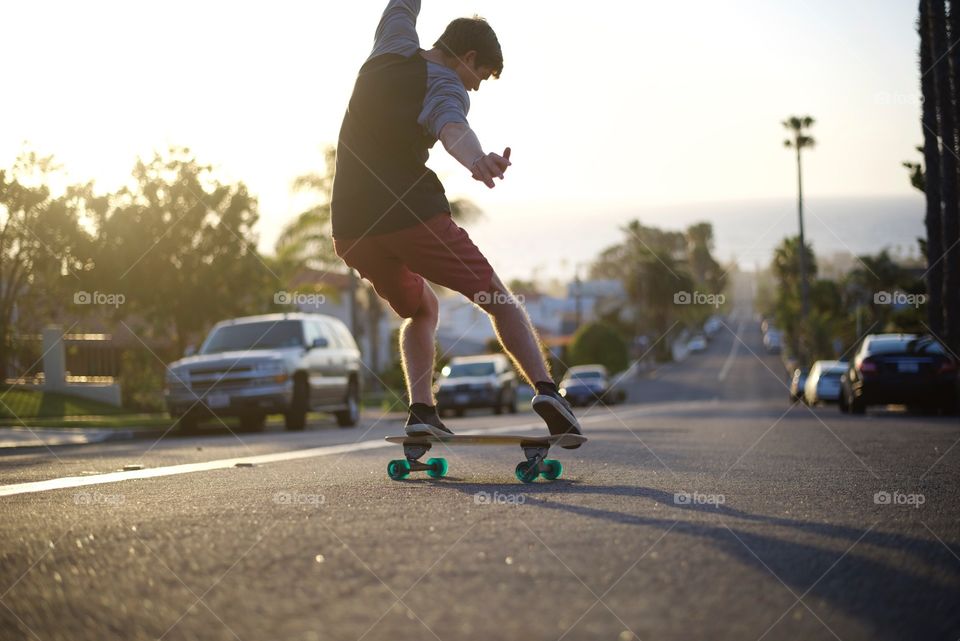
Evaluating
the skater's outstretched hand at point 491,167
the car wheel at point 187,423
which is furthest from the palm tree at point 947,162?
the skater's outstretched hand at point 491,167

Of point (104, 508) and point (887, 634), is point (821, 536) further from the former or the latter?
point (104, 508)

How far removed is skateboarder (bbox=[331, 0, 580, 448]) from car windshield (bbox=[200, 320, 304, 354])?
12.5m

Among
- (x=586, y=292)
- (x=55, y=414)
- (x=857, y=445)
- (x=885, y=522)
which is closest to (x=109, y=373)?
(x=55, y=414)

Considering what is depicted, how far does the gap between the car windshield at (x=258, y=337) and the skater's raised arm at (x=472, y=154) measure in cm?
1302

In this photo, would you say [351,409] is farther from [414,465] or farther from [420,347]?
[414,465]

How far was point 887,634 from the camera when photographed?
7.37ft

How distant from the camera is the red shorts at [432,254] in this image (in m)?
5.05

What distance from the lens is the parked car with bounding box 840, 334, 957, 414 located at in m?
19.5

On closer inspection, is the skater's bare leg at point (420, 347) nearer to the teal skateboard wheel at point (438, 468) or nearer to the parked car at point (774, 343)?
the teal skateboard wheel at point (438, 468)

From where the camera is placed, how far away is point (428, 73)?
200 inches

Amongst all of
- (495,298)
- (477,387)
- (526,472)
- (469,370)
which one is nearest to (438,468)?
Answer: (526,472)

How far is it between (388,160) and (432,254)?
18.6 inches

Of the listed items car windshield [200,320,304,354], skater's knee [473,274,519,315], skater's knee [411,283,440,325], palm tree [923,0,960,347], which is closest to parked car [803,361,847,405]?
palm tree [923,0,960,347]

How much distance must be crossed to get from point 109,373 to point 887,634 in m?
29.8
